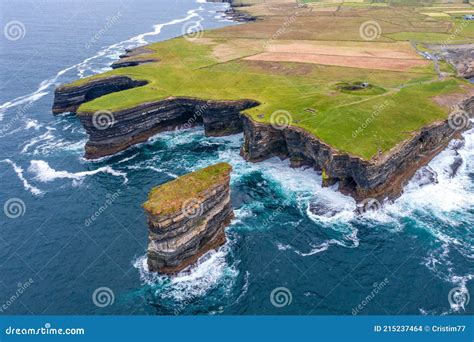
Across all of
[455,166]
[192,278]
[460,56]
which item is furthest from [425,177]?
[460,56]

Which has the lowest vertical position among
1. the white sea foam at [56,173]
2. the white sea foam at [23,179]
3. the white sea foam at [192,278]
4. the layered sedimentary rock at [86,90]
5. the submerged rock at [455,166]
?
the submerged rock at [455,166]

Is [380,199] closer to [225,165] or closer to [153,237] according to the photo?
[225,165]

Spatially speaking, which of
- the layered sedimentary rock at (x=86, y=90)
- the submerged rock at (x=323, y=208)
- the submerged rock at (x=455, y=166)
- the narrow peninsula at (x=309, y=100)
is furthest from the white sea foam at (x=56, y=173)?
the submerged rock at (x=455, y=166)

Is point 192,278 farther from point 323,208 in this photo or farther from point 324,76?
point 324,76

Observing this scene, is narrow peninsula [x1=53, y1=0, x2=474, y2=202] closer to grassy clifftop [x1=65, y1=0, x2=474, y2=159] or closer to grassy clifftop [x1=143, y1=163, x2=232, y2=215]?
grassy clifftop [x1=65, y1=0, x2=474, y2=159]

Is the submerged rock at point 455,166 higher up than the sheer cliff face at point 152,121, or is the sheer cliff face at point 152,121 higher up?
the sheer cliff face at point 152,121

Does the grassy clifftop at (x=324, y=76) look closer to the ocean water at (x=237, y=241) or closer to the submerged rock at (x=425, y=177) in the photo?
the submerged rock at (x=425, y=177)

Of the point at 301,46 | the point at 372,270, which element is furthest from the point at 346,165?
the point at 301,46
